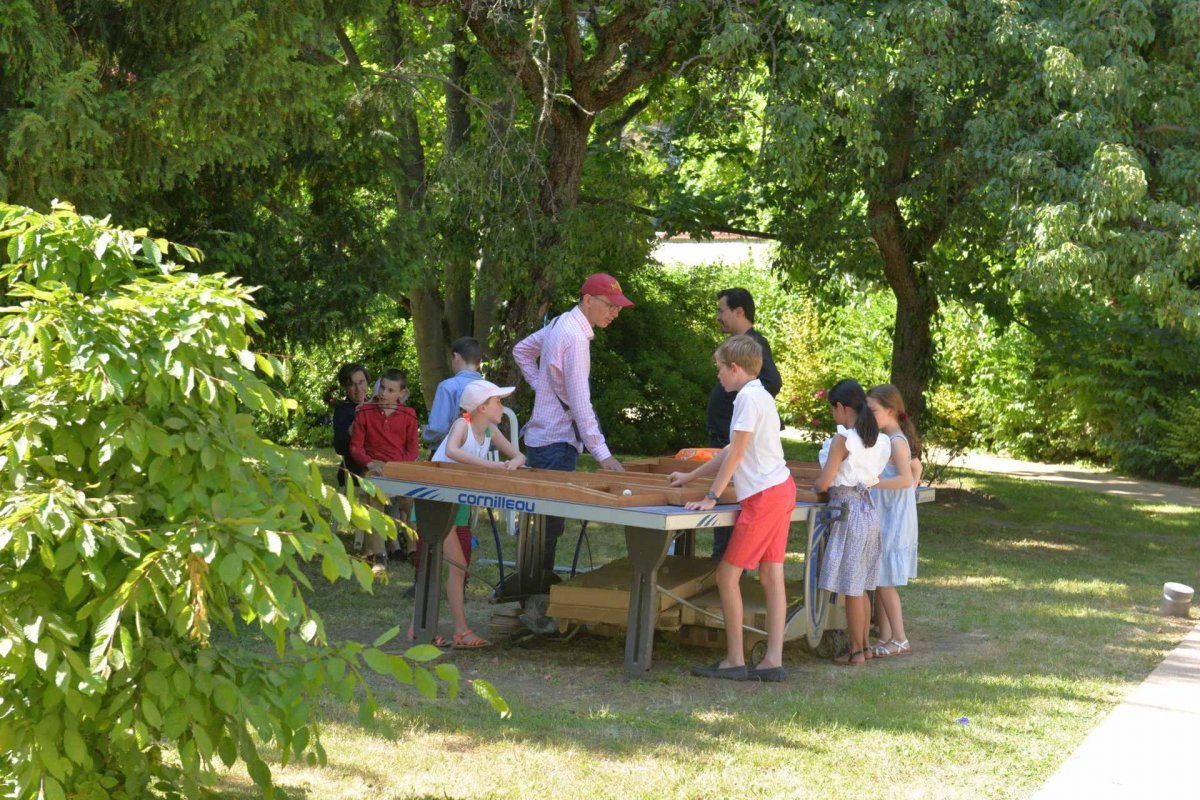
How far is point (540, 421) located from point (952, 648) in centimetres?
281

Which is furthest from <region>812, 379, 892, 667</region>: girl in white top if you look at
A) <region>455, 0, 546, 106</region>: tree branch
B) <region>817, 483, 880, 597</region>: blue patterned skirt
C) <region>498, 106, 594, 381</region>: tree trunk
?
<region>455, 0, 546, 106</region>: tree branch

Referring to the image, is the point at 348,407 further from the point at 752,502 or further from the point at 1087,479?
the point at 1087,479

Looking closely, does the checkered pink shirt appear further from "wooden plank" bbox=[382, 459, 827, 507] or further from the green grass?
the green grass

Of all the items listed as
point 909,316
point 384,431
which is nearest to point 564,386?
point 384,431

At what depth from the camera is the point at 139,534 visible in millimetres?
3588

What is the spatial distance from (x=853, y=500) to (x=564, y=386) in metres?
1.73

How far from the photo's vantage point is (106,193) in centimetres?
733

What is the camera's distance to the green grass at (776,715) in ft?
17.1

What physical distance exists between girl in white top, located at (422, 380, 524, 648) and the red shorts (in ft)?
4.60

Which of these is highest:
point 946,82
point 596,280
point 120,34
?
point 946,82

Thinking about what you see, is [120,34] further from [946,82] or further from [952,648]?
[946,82]

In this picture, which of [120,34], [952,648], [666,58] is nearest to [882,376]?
[666,58]

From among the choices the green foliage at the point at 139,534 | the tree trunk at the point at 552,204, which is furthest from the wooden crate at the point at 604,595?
the tree trunk at the point at 552,204

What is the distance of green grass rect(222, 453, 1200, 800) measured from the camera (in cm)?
522
